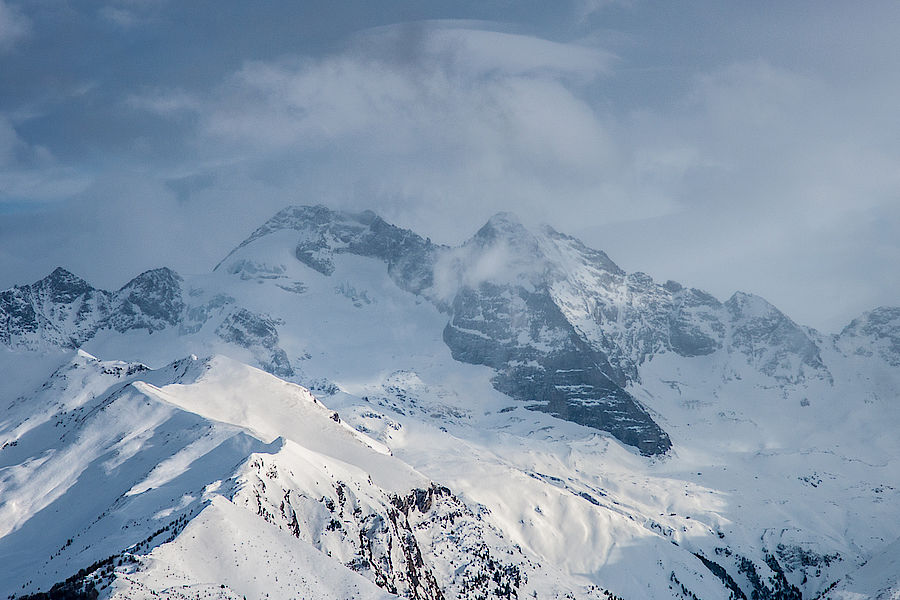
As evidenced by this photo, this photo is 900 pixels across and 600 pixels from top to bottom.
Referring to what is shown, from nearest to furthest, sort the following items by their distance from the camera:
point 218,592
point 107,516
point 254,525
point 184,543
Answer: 1. point 218,592
2. point 184,543
3. point 254,525
4. point 107,516

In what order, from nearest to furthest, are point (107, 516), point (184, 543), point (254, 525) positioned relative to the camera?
point (184, 543)
point (254, 525)
point (107, 516)

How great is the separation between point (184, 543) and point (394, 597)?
120 feet

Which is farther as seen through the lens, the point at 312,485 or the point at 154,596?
the point at 312,485

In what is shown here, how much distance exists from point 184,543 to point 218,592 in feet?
50.7

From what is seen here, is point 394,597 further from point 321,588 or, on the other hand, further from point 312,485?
point 312,485

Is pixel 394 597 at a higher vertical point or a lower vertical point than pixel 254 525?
lower

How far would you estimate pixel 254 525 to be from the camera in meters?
158

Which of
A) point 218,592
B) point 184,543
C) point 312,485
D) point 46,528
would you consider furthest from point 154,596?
point 46,528

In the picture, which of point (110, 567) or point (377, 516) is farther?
point (377, 516)

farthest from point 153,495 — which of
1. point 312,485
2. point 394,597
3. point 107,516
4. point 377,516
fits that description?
point 394,597

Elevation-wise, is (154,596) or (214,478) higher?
(214,478)

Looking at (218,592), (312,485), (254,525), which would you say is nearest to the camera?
(218,592)

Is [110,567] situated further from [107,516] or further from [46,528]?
[46,528]

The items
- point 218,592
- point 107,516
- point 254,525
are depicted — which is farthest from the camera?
point 107,516
